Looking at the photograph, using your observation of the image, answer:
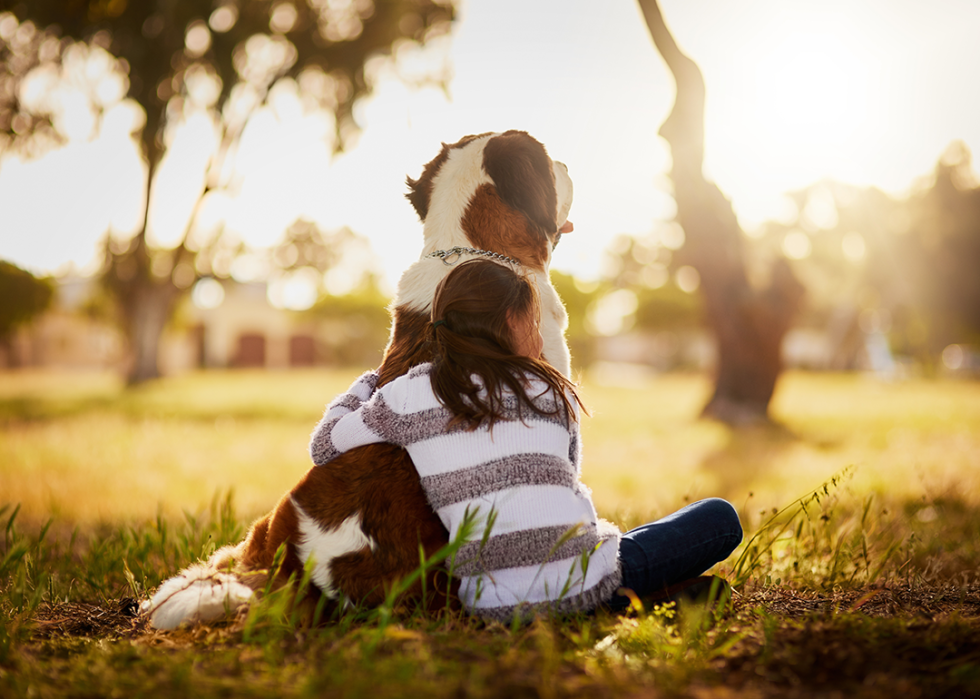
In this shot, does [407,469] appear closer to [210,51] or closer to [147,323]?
[210,51]

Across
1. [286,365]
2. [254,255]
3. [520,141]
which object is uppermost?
[254,255]

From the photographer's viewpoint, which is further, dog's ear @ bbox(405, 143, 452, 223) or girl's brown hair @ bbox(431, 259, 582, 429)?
dog's ear @ bbox(405, 143, 452, 223)

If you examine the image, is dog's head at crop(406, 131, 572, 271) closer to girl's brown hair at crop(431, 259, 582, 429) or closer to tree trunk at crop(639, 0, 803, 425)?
girl's brown hair at crop(431, 259, 582, 429)

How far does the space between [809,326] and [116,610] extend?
54.1m

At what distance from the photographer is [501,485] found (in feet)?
5.93

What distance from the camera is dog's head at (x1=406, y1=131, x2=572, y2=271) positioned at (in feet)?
7.98

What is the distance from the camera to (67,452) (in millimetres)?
8047

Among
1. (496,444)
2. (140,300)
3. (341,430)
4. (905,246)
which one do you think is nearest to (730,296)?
(496,444)

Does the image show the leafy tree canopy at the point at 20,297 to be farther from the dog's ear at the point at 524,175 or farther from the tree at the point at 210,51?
the dog's ear at the point at 524,175

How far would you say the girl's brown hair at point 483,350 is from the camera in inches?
71.1

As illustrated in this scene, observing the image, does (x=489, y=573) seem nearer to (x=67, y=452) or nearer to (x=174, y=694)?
(x=174, y=694)

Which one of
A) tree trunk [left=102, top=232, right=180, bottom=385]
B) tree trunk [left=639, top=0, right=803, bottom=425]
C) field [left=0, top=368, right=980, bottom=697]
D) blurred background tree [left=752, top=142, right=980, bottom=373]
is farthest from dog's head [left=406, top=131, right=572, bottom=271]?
blurred background tree [left=752, top=142, right=980, bottom=373]

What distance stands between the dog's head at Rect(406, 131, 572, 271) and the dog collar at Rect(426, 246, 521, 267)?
0.06 m

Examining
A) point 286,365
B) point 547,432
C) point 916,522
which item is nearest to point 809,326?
point 286,365
